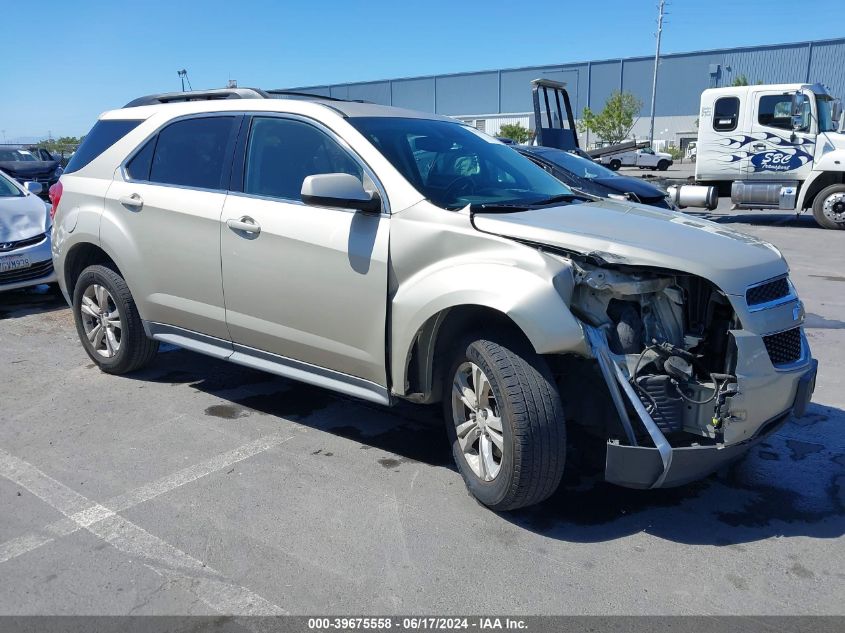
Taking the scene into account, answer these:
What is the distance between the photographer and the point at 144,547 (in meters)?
3.23

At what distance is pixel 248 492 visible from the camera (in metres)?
3.73

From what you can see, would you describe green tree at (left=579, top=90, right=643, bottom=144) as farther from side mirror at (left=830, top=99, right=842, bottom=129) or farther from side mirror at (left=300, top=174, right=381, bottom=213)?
side mirror at (left=300, top=174, right=381, bottom=213)

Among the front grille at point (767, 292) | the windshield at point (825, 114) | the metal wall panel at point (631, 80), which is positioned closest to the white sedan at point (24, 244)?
the front grille at point (767, 292)

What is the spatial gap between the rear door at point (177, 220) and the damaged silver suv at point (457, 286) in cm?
1

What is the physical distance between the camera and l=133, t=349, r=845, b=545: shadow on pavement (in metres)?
3.38

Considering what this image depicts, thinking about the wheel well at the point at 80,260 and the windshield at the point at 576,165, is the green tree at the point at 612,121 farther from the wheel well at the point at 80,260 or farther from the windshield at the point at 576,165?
the wheel well at the point at 80,260

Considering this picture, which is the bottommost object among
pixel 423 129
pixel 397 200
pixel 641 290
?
pixel 641 290

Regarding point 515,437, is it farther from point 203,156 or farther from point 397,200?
point 203,156

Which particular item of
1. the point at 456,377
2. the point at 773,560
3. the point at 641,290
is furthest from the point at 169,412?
the point at 773,560

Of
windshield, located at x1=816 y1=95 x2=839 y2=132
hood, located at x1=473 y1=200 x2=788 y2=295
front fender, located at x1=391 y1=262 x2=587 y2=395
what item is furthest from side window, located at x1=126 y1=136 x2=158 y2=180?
windshield, located at x1=816 y1=95 x2=839 y2=132

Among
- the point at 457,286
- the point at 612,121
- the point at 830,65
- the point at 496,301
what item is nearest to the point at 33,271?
the point at 457,286

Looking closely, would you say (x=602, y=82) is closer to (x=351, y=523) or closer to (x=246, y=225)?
(x=246, y=225)

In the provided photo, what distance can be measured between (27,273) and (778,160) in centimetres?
1356

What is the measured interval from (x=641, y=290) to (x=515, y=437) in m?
0.85
